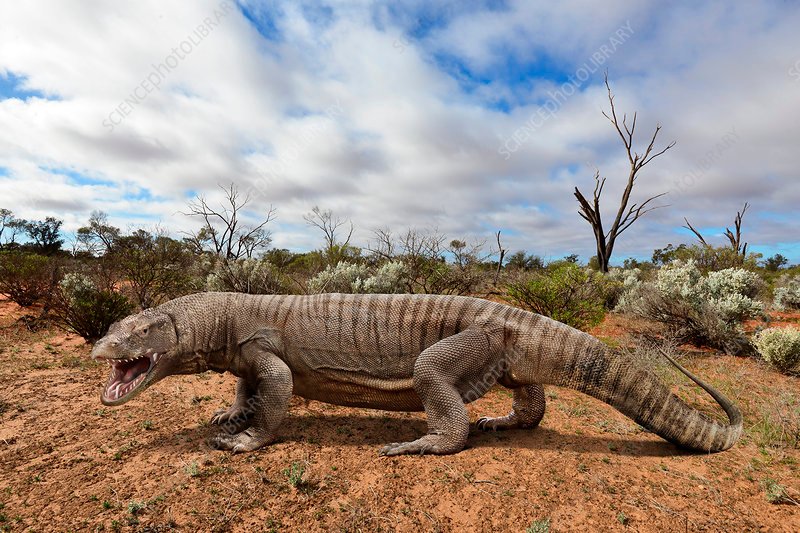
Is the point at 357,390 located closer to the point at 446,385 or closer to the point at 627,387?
the point at 446,385

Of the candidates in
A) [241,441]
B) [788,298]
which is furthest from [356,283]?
[788,298]

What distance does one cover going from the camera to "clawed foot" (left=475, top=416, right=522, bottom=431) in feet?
15.0

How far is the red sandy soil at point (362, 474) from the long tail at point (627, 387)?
254 millimetres

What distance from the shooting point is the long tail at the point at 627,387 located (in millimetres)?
3725

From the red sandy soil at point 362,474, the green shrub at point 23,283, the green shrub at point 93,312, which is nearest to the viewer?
the red sandy soil at point 362,474

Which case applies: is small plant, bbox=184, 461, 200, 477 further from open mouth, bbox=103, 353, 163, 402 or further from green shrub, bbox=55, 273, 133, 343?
green shrub, bbox=55, 273, 133, 343

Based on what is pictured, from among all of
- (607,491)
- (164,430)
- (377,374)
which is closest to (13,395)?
(164,430)

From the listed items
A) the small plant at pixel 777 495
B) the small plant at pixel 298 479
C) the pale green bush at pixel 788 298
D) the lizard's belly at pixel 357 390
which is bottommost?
the small plant at pixel 298 479

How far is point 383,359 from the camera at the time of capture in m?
4.07

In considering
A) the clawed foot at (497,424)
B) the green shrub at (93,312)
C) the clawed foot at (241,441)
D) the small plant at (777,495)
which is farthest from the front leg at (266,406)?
the green shrub at (93,312)

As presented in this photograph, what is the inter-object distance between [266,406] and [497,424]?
8.16ft

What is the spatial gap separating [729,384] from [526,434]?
449 cm

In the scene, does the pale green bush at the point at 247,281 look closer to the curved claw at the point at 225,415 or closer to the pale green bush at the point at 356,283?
the pale green bush at the point at 356,283

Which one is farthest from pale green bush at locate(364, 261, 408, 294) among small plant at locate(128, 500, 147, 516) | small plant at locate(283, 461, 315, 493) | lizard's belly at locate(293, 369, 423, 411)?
small plant at locate(128, 500, 147, 516)
